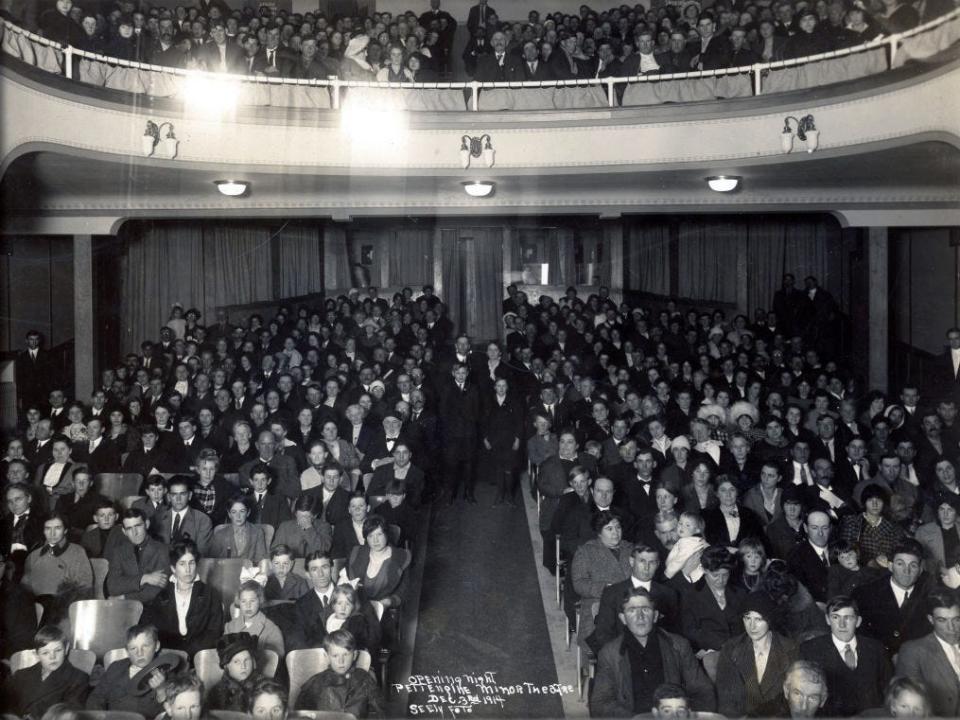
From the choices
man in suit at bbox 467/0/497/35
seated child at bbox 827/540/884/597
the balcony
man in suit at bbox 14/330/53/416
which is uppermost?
man in suit at bbox 467/0/497/35

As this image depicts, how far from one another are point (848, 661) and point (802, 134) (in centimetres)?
547

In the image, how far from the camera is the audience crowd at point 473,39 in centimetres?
852

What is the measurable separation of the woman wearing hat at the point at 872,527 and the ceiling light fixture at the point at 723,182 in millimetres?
4344

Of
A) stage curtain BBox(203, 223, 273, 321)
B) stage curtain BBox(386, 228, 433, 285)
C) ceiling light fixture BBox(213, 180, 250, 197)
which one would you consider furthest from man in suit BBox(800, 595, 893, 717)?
stage curtain BBox(386, 228, 433, 285)

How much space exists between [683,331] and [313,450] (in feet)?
18.2

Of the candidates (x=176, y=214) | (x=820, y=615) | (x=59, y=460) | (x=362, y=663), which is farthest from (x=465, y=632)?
(x=176, y=214)

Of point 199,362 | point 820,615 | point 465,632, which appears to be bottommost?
point 465,632

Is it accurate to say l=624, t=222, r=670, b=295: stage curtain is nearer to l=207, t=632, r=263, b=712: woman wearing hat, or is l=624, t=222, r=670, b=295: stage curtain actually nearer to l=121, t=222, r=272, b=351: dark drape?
l=121, t=222, r=272, b=351: dark drape

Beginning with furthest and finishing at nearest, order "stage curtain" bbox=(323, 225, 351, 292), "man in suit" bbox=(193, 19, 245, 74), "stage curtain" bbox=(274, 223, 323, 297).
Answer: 1. "stage curtain" bbox=(323, 225, 351, 292)
2. "stage curtain" bbox=(274, 223, 323, 297)
3. "man in suit" bbox=(193, 19, 245, 74)

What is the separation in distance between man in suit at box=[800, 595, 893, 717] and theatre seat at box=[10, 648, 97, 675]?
3.34 meters

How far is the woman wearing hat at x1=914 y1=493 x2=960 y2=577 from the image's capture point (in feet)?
16.9

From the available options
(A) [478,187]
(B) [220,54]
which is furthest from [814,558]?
(B) [220,54]

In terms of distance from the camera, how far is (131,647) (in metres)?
3.91

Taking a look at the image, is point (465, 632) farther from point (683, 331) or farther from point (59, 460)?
point (683, 331)
